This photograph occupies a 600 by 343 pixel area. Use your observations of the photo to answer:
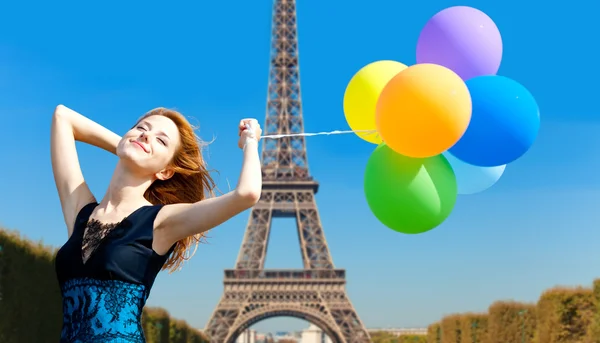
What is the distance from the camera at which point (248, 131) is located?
3127 millimetres

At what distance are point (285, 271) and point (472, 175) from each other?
142 feet

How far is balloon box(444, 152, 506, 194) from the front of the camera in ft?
19.2

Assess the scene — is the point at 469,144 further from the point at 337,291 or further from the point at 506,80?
the point at 337,291

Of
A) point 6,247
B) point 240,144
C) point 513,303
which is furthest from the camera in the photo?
point 513,303

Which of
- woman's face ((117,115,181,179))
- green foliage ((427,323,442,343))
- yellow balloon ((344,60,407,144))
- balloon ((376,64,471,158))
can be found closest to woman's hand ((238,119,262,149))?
woman's face ((117,115,181,179))

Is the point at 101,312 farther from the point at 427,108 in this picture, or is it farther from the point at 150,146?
the point at 427,108

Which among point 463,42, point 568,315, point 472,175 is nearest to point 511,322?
point 568,315

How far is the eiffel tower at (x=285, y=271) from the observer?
4619cm

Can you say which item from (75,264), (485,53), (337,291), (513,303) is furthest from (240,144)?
(337,291)

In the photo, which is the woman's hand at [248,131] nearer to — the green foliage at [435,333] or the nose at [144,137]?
the nose at [144,137]

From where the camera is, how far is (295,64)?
50.3m

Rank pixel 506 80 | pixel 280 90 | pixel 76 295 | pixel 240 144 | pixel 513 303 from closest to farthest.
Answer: pixel 76 295 → pixel 240 144 → pixel 506 80 → pixel 513 303 → pixel 280 90

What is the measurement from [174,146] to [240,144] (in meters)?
0.26

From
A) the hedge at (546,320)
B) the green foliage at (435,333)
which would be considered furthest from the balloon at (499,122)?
the green foliage at (435,333)
